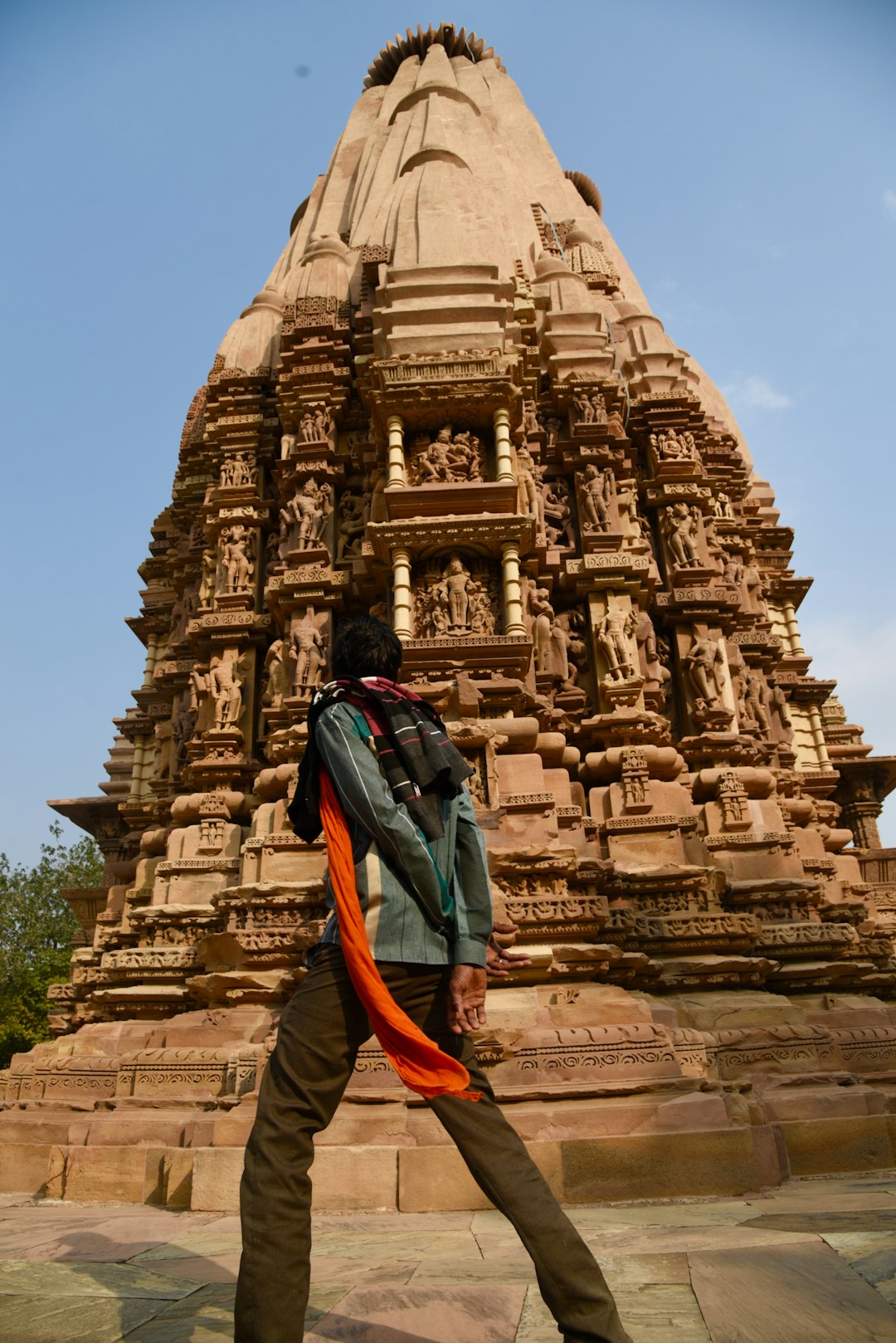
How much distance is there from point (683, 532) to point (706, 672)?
8.19ft

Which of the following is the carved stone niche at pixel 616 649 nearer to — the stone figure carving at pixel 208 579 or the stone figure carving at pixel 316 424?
the stone figure carving at pixel 316 424

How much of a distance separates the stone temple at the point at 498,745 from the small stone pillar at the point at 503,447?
3 cm

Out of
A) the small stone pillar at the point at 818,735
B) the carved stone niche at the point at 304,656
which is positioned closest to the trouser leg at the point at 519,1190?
the carved stone niche at the point at 304,656

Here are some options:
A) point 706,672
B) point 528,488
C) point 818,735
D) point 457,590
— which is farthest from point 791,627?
point 457,590

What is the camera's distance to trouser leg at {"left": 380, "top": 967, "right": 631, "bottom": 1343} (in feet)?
7.79

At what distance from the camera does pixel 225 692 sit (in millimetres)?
12688

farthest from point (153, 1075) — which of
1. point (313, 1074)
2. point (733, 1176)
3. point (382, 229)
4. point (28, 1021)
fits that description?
point (28, 1021)

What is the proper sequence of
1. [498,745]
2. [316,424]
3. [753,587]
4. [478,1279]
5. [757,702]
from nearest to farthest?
1. [478,1279]
2. [498,745]
3. [316,424]
4. [757,702]
5. [753,587]

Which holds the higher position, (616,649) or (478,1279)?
(616,649)

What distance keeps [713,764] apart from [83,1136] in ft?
28.6

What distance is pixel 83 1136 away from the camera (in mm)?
7176

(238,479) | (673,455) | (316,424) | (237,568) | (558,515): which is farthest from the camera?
(673,455)

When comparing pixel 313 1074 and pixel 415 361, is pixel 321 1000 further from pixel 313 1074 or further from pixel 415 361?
pixel 415 361

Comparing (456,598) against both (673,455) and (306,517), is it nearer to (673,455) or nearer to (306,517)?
(306,517)
